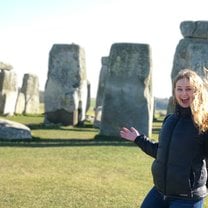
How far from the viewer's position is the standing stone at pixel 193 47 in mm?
15703

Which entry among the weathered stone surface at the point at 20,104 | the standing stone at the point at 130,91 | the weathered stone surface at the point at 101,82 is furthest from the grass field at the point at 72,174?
the weathered stone surface at the point at 20,104

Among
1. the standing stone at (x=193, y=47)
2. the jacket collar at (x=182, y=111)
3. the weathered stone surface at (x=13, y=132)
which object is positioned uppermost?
the standing stone at (x=193, y=47)

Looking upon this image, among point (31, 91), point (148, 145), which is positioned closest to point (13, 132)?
point (148, 145)

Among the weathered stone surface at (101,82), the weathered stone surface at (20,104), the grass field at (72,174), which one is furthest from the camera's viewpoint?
the weathered stone surface at (20,104)

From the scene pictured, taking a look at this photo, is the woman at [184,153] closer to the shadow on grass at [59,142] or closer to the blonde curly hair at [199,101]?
the blonde curly hair at [199,101]

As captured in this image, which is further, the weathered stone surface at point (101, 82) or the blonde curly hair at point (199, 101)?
the weathered stone surface at point (101, 82)

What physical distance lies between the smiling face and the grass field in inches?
106

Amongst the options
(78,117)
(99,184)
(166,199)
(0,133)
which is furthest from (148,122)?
(166,199)

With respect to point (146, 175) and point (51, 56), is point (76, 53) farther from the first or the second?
point (146, 175)

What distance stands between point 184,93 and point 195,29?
1187cm

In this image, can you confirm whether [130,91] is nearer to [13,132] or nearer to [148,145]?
[13,132]

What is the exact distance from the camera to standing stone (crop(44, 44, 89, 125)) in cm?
1916

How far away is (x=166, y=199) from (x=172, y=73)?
1269cm

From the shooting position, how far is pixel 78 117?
1962cm
